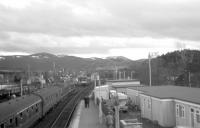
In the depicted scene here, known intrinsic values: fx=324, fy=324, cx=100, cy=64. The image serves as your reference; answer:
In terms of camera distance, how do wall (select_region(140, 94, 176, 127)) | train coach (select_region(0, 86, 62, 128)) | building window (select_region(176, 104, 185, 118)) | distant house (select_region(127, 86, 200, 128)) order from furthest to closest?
wall (select_region(140, 94, 176, 127)) < building window (select_region(176, 104, 185, 118)) < distant house (select_region(127, 86, 200, 128)) < train coach (select_region(0, 86, 62, 128))

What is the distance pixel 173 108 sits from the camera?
26.9 m

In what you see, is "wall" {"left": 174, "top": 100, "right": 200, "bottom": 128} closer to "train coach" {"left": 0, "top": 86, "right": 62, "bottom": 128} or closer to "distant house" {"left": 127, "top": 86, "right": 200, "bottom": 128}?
"distant house" {"left": 127, "top": 86, "right": 200, "bottom": 128}

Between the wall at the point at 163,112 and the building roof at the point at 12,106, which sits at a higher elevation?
the building roof at the point at 12,106

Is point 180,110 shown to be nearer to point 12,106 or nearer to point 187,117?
point 187,117

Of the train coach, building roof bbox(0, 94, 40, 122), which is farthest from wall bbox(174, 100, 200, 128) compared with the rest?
building roof bbox(0, 94, 40, 122)

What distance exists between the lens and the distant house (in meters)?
22.6

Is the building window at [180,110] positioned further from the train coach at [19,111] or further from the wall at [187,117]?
the train coach at [19,111]

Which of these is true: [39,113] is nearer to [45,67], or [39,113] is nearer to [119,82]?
[119,82]

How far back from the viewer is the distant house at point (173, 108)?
22591 mm

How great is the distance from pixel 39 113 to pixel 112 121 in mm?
12255

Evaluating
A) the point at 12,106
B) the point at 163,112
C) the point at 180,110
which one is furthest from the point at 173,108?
the point at 12,106

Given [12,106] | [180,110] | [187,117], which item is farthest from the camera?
[180,110]

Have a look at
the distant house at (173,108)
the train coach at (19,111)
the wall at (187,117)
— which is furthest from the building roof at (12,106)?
the wall at (187,117)

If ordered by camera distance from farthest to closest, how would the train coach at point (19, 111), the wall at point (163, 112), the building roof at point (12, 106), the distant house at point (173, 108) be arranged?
the wall at point (163, 112) < the distant house at point (173, 108) < the train coach at point (19, 111) < the building roof at point (12, 106)
